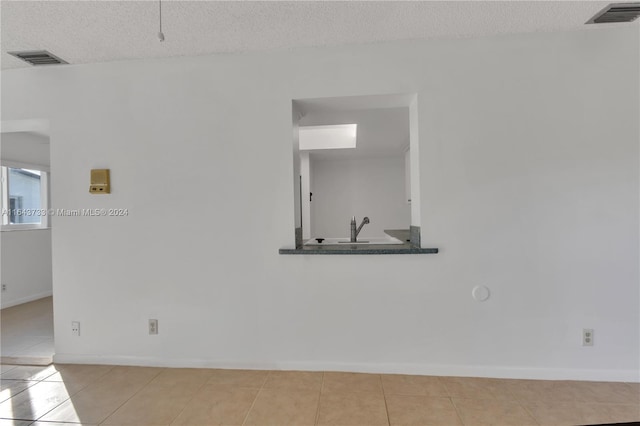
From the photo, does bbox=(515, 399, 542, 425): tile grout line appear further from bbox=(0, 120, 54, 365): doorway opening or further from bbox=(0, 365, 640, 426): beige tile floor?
bbox=(0, 120, 54, 365): doorway opening

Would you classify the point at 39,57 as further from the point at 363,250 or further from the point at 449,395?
the point at 449,395

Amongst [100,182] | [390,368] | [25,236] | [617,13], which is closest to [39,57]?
[100,182]

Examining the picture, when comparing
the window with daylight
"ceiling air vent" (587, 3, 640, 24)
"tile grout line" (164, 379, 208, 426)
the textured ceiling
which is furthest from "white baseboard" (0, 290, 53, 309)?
"ceiling air vent" (587, 3, 640, 24)

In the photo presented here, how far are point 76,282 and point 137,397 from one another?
114cm

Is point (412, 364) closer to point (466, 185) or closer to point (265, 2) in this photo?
point (466, 185)

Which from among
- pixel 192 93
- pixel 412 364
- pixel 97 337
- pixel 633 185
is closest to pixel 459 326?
pixel 412 364

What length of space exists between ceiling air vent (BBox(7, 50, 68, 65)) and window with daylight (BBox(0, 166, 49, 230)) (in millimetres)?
2433

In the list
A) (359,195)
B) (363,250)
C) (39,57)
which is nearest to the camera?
(363,250)

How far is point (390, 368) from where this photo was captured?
7.37 feet

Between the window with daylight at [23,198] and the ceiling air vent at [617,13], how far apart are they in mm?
5979

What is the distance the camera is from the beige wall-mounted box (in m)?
2.43

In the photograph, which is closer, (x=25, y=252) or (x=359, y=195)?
(x=25, y=252)

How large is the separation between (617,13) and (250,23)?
92.6 inches

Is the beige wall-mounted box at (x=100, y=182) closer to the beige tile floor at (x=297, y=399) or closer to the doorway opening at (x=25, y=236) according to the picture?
the beige tile floor at (x=297, y=399)
